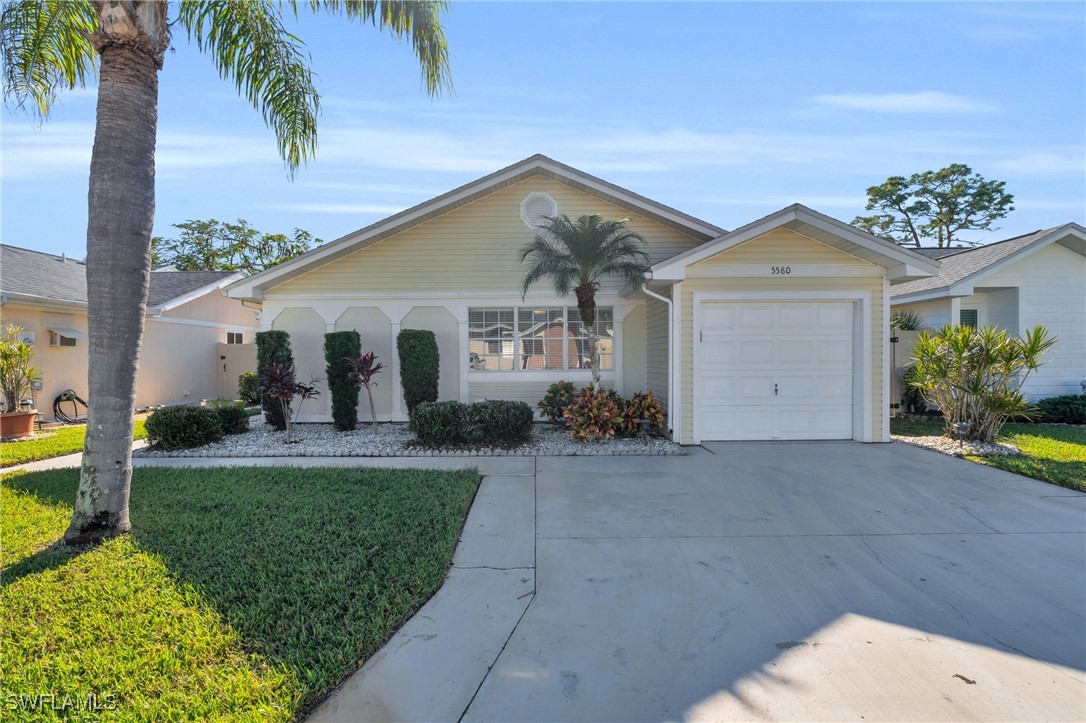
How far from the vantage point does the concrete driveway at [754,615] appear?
2.56 metres

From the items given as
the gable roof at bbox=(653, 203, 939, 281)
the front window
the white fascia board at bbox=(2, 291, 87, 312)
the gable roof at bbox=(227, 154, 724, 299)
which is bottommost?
the front window

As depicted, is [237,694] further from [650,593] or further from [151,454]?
[151,454]

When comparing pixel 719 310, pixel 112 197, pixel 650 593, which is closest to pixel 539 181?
pixel 719 310

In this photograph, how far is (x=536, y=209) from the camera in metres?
11.3

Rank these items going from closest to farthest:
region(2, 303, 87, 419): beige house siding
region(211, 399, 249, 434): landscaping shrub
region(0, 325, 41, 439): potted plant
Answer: region(211, 399, 249, 434): landscaping shrub
region(0, 325, 41, 439): potted plant
region(2, 303, 87, 419): beige house siding

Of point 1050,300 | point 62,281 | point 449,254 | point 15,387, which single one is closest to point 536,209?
point 449,254

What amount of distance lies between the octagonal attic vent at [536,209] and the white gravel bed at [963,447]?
315 inches

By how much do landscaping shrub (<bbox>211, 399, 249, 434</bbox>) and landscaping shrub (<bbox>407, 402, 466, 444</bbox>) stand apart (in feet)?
13.1

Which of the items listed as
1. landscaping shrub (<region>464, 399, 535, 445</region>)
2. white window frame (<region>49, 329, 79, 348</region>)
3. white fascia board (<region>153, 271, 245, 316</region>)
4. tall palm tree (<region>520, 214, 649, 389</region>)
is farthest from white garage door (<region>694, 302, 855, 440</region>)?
white window frame (<region>49, 329, 79, 348</region>)

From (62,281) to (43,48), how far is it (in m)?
11.5

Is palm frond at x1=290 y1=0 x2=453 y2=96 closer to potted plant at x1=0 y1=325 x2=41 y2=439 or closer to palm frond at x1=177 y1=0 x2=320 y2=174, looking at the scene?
palm frond at x1=177 y1=0 x2=320 y2=174

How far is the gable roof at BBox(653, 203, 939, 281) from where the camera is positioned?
820 centimetres

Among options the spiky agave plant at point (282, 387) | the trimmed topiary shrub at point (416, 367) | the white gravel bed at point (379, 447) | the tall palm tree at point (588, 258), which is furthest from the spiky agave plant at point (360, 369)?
the tall palm tree at point (588, 258)

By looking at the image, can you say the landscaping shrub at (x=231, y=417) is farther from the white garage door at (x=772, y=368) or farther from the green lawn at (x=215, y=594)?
the white garage door at (x=772, y=368)
